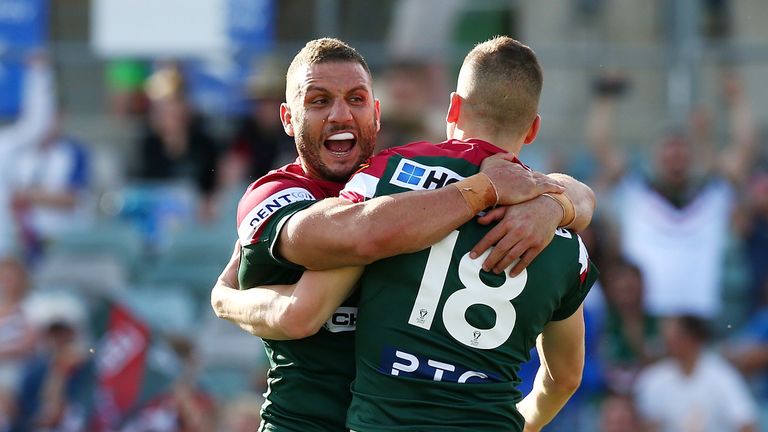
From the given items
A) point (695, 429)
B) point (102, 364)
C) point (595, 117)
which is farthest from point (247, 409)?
point (595, 117)

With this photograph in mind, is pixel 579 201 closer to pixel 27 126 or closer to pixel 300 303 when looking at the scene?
pixel 300 303

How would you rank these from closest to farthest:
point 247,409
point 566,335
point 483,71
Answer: point 483,71
point 566,335
point 247,409

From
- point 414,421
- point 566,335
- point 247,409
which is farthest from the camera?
point 247,409

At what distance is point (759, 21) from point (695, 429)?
5093mm

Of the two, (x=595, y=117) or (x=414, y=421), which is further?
(x=595, y=117)

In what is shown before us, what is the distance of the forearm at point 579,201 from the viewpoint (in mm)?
3976

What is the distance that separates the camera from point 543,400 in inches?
167

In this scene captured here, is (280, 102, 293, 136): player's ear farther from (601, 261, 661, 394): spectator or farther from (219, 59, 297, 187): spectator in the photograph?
(219, 59, 297, 187): spectator

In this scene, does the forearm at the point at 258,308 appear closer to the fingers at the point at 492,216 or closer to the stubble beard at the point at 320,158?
the stubble beard at the point at 320,158

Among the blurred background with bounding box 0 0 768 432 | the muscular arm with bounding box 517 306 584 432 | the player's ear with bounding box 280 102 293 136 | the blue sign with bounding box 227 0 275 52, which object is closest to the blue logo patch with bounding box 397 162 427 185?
the player's ear with bounding box 280 102 293 136

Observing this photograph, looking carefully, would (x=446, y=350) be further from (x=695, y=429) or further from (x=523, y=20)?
(x=523, y=20)

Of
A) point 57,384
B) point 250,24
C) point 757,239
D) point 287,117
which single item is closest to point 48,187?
point 57,384

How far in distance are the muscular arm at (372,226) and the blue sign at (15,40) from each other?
23.6 feet

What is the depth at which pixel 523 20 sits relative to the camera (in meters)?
11.4
